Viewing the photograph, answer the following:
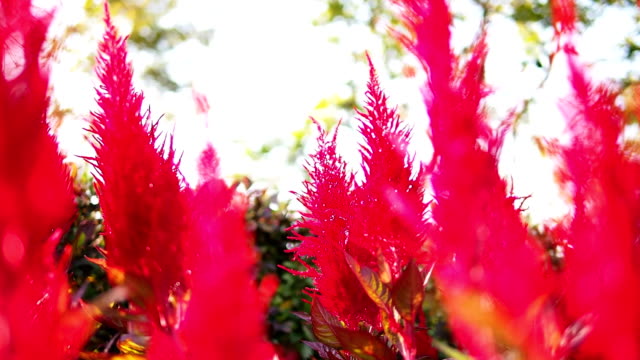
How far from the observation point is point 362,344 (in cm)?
103

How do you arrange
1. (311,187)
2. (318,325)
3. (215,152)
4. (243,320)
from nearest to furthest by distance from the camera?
(243,320)
(215,152)
(318,325)
(311,187)

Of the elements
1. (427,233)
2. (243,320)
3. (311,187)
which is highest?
(311,187)

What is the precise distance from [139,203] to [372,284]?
381 mm

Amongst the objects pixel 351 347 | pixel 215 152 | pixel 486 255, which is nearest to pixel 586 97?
pixel 486 255

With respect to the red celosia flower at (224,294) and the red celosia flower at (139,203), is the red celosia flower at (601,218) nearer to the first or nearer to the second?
the red celosia flower at (224,294)

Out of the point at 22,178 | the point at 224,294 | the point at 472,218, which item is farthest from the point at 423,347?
the point at 22,178

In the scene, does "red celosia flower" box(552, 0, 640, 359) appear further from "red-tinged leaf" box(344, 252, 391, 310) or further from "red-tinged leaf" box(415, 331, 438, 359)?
"red-tinged leaf" box(415, 331, 438, 359)

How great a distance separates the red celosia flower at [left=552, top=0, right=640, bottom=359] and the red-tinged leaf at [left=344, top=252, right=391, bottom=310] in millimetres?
298

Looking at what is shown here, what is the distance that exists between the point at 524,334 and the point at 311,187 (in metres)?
0.66

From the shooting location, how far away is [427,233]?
1.12 m

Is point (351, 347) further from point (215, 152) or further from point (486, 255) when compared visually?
point (215, 152)

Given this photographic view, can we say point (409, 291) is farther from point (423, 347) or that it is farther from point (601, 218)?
point (601, 218)

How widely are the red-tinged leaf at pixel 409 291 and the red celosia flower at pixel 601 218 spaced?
25 centimetres

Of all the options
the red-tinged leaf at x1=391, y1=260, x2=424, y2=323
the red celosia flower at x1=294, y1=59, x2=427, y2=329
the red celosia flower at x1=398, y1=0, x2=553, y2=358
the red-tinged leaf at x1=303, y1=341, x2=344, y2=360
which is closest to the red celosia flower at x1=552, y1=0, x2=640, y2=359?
the red celosia flower at x1=398, y1=0, x2=553, y2=358
